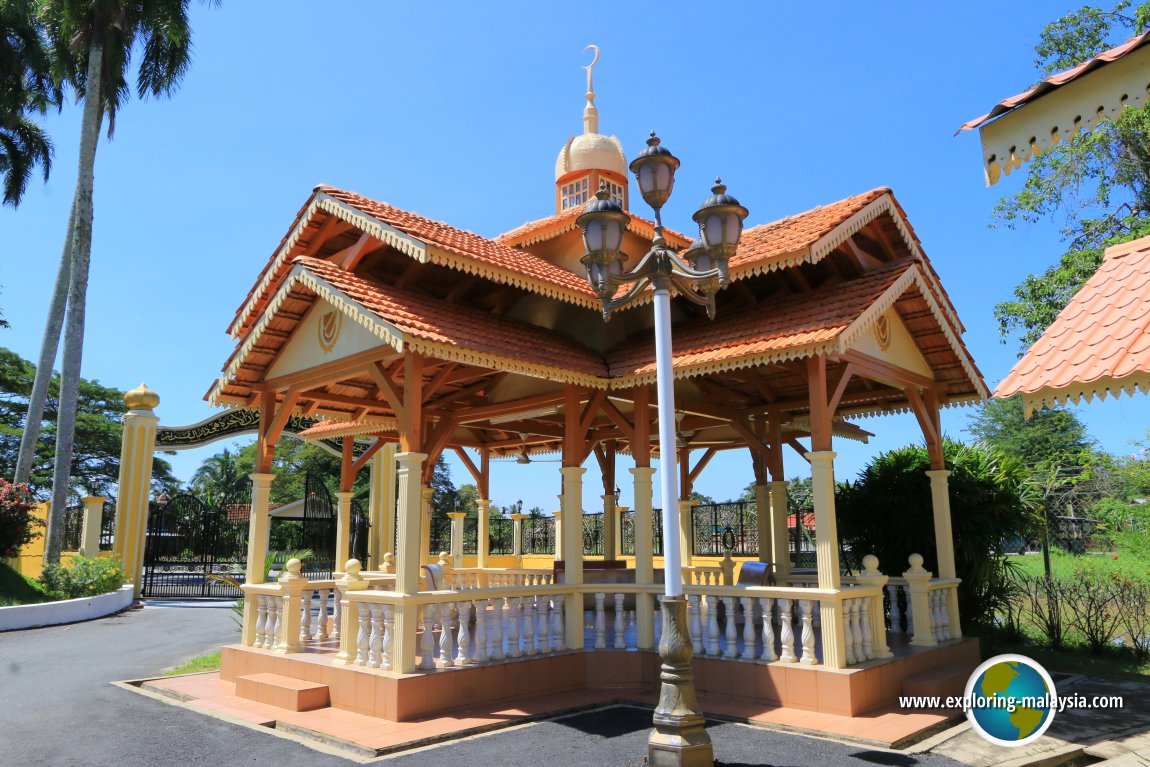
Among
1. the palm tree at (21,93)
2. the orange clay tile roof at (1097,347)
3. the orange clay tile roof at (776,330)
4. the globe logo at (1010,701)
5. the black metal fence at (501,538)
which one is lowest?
the globe logo at (1010,701)

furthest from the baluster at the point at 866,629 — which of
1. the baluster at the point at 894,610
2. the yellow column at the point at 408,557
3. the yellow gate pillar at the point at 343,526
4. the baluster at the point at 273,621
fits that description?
the yellow gate pillar at the point at 343,526

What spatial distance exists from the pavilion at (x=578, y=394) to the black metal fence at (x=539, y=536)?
32.2 feet

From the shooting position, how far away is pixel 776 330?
8.09 metres

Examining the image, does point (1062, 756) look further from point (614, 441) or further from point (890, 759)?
point (614, 441)

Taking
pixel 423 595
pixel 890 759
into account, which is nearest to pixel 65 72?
pixel 423 595

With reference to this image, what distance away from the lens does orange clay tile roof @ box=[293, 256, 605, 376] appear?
7527 mm

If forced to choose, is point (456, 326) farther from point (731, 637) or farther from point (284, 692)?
point (731, 637)

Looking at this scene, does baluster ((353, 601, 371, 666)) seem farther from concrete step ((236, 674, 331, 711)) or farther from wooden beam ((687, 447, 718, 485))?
wooden beam ((687, 447, 718, 485))

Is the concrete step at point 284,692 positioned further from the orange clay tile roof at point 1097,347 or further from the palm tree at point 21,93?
the palm tree at point 21,93

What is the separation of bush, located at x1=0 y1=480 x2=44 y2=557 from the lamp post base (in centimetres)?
1662

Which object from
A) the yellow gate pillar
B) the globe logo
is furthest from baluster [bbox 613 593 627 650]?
the yellow gate pillar

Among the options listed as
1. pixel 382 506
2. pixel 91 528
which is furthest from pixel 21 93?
pixel 382 506

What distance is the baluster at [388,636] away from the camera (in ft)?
23.6

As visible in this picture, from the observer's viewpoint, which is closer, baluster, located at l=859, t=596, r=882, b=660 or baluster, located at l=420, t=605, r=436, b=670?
baluster, located at l=420, t=605, r=436, b=670
